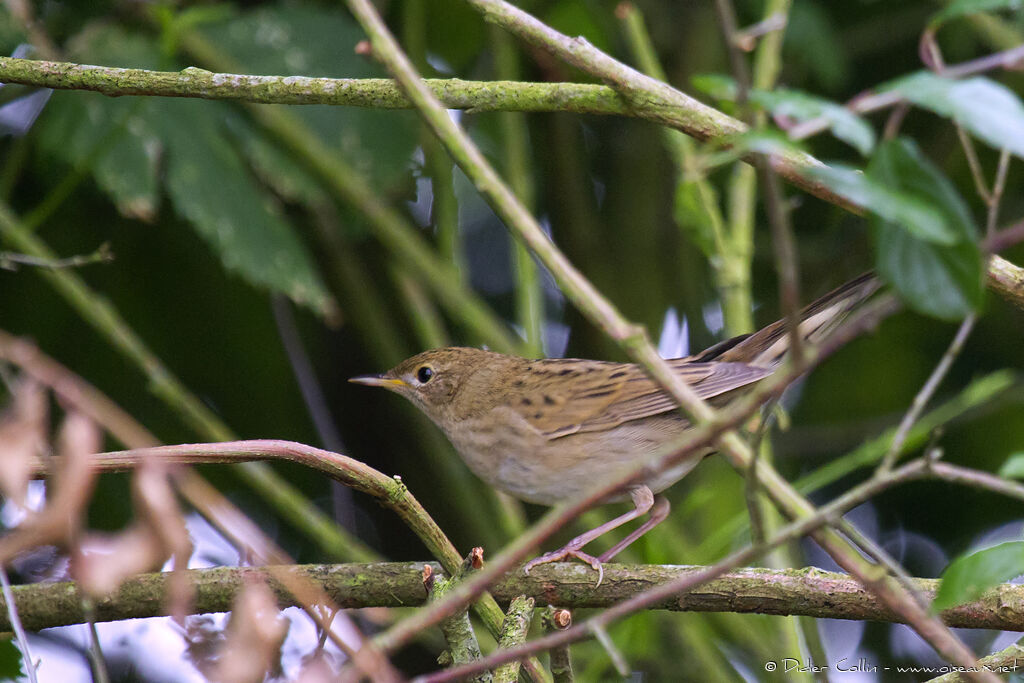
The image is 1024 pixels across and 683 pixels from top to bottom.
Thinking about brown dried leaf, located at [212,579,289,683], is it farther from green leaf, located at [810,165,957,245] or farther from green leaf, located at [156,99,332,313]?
green leaf, located at [156,99,332,313]

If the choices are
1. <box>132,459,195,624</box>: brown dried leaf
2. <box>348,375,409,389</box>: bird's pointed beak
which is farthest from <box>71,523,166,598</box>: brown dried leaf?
<box>348,375,409,389</box>: bird's pointed beak

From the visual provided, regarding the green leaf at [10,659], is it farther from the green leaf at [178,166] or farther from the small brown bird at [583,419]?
the small brown bird at [583,419]

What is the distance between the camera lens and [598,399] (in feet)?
13.8

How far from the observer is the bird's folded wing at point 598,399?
4098 mm

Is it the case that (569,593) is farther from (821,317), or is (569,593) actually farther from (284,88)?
(284,88)

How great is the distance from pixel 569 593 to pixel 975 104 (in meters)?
1.99

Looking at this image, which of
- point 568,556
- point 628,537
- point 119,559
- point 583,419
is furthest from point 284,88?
point 628,537

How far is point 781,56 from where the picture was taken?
5.71 metres

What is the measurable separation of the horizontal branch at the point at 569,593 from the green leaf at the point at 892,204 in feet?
4.90

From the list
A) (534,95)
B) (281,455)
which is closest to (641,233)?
(534,95)

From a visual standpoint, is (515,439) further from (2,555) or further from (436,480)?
(2,555)

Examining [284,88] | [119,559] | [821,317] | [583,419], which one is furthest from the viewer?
[583,419]

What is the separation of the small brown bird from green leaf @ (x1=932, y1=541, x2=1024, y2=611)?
1.92 meters

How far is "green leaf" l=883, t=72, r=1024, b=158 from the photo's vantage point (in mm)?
1293
